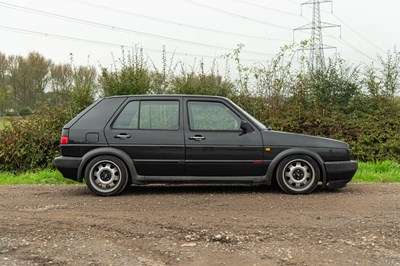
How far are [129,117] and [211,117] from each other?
4.42 ft

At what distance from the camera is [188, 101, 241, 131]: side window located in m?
7.20

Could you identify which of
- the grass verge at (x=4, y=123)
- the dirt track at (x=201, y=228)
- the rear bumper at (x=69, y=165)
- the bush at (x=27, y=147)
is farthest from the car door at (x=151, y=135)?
the grass verge at (x=4, y=123)

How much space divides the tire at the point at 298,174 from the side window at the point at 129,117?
245cm

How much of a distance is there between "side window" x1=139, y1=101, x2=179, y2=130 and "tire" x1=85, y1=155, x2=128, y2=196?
0.74 metres

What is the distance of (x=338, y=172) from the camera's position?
23.4 feet

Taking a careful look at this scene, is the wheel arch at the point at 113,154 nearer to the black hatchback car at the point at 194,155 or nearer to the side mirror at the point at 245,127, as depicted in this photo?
the black hatchback car at the point at 194,155

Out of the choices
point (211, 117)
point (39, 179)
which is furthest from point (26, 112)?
point (211, 117)

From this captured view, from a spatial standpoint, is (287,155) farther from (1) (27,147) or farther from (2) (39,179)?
(1) (27,147)

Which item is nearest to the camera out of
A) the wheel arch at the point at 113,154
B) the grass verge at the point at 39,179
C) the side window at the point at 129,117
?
the wheel arch at the point at 113,154

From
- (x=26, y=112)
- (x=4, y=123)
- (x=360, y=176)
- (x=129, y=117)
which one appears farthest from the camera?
(x=26, y=112)

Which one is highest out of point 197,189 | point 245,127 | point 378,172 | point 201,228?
point 245,127

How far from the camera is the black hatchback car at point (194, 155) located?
23.1ft

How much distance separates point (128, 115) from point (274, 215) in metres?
3.00

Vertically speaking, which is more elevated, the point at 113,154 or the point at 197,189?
the point at 113,154
